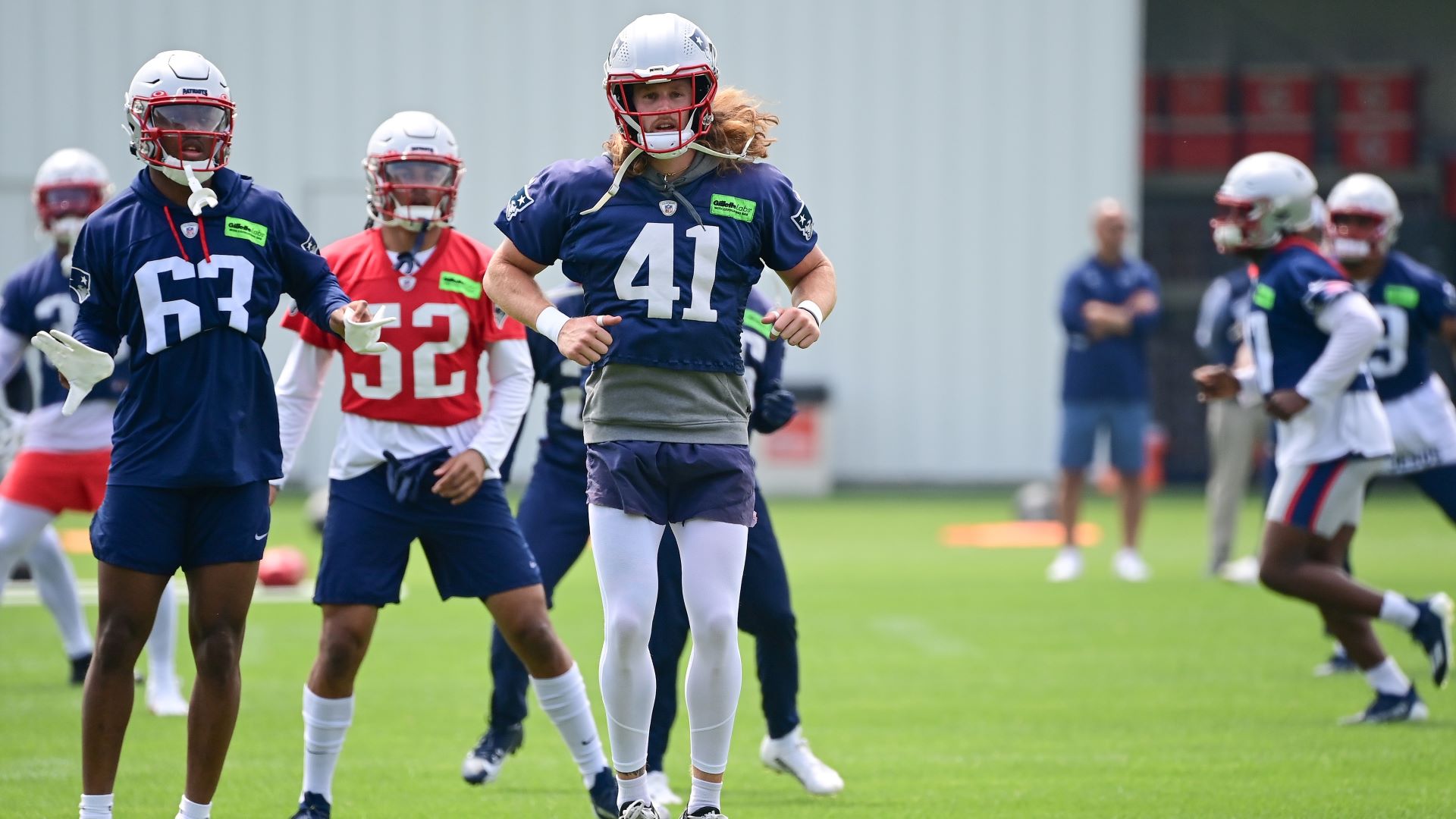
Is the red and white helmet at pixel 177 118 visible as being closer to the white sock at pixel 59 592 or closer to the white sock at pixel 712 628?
the white sock at pixel 712 628

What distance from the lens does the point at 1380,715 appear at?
22.1 feet

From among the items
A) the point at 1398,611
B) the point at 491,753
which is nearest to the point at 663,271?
the point at 491,753

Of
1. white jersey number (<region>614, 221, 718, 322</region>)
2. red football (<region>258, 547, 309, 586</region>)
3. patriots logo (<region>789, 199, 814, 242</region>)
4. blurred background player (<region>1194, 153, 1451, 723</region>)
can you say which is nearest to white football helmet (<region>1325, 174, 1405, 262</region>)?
blurred background player (<region>1194, 153, 1451, 723</region>)

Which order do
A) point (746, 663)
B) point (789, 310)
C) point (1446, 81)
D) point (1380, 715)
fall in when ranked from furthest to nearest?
point (1446, 81)
point (746, 663)
point (1380, 715)
point (789, 310)

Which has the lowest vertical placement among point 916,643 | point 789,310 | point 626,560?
point 916,643

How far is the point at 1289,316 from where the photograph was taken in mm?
6793

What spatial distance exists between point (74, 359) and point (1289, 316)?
4.47 meters

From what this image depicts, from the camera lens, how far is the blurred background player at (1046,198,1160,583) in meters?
11.6

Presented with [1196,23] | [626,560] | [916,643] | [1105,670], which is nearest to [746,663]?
[916,643]

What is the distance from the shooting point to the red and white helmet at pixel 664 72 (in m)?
4.30

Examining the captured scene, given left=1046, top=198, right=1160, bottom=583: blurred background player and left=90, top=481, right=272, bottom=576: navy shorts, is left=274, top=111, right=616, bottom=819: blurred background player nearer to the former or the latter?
left=90, top=481, right=272, bottom=576: navy shorts

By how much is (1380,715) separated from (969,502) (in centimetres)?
1112

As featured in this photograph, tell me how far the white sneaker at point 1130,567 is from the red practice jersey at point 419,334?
7.04 m

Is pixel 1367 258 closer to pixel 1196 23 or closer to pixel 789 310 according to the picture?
pixel 789 310
